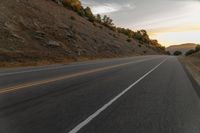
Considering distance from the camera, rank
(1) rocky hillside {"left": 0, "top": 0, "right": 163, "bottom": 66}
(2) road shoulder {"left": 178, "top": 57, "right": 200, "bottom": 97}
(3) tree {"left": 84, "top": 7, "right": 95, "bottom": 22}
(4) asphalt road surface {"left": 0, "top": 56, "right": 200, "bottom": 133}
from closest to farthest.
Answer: (4) asphalt road surface {"left": 0, "top": 56, "right": 200, "bottom": 133}, (2) road shoulder {"left": 178, "top": 57, "right": 200, "bottom": 97}, (1) rocky hillside {"left": 0, "top": 0, "right": 163, "bottom": 66}, (3) tree {"left": 84, "top": 7, "right": 95, "bottom": 22}

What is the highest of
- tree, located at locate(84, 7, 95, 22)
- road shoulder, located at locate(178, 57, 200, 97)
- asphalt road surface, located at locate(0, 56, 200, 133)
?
tree, located at locate(84, 7, 95, 22)

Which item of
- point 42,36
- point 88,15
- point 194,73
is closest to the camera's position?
point 194,73

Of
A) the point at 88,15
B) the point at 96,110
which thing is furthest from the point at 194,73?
the point at 88,15

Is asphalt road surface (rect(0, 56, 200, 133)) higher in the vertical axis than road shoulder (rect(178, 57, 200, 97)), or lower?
higher

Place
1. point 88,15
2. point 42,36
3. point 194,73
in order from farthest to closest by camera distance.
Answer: point 88,15, point 42,36, point 194,73

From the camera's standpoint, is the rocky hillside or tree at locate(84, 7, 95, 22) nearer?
the rocky hillside

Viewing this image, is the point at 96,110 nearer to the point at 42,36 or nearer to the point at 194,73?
the point at 194,73

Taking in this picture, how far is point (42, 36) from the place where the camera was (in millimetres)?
44625

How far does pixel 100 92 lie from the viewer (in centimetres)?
1223

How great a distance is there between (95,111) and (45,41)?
3599 cm

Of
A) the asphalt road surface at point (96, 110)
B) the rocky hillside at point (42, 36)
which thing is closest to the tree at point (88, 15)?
the rocky hillside at point (42, 36)

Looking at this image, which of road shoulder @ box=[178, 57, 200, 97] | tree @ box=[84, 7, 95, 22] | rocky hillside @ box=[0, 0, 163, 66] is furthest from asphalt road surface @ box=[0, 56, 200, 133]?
tree @ box=[84, 7, 95, 22]

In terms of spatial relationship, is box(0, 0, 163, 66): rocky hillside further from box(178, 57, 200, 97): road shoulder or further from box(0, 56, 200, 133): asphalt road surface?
box(0, 56, 200, 133): asphalt road surface

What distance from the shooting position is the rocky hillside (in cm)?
3578
